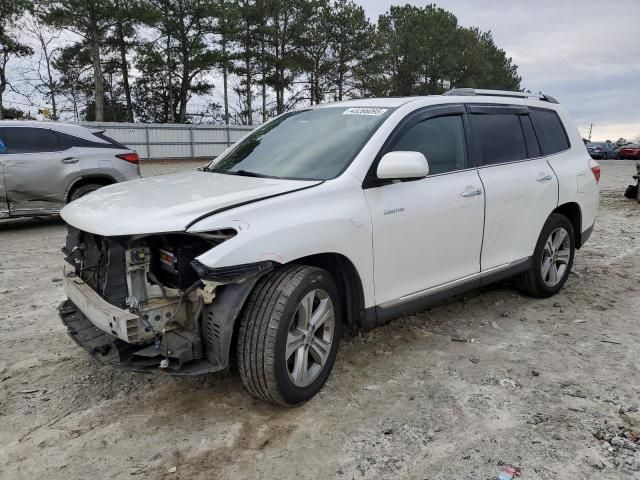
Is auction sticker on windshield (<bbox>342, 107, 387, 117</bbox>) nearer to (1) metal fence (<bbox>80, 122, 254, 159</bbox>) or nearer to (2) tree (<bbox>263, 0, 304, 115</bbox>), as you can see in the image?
(1) metal fence (<bbox>80, 122, 254, 159</bbox>)

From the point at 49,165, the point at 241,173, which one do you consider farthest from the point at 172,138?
the point at 241,173

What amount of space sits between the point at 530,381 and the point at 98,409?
2.64 metres

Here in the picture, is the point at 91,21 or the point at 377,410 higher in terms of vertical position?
the point at 91,21

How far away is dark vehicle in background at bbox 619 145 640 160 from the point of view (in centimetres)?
3631

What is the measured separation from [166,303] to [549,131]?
3.87m

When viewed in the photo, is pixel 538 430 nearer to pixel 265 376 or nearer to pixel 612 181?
pixel 265 376

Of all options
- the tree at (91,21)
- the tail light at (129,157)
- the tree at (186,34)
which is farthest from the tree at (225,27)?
the tail light at (129,157)

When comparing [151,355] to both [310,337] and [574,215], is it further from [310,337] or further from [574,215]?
[574,215]

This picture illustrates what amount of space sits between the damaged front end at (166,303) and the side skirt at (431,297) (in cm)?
94

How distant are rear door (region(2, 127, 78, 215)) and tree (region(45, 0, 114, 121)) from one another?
73.3ft

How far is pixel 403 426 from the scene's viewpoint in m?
2.94

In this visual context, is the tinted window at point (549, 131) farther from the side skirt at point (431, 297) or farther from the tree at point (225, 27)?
the tree at point (225, 27)

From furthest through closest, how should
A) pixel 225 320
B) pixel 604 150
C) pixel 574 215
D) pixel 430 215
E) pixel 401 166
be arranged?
1. pixel 604 150
2. pixel 574 215
3. pixel 430 215
4. pixel 401 166
5. pixel 225 320

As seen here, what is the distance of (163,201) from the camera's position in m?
3.01
